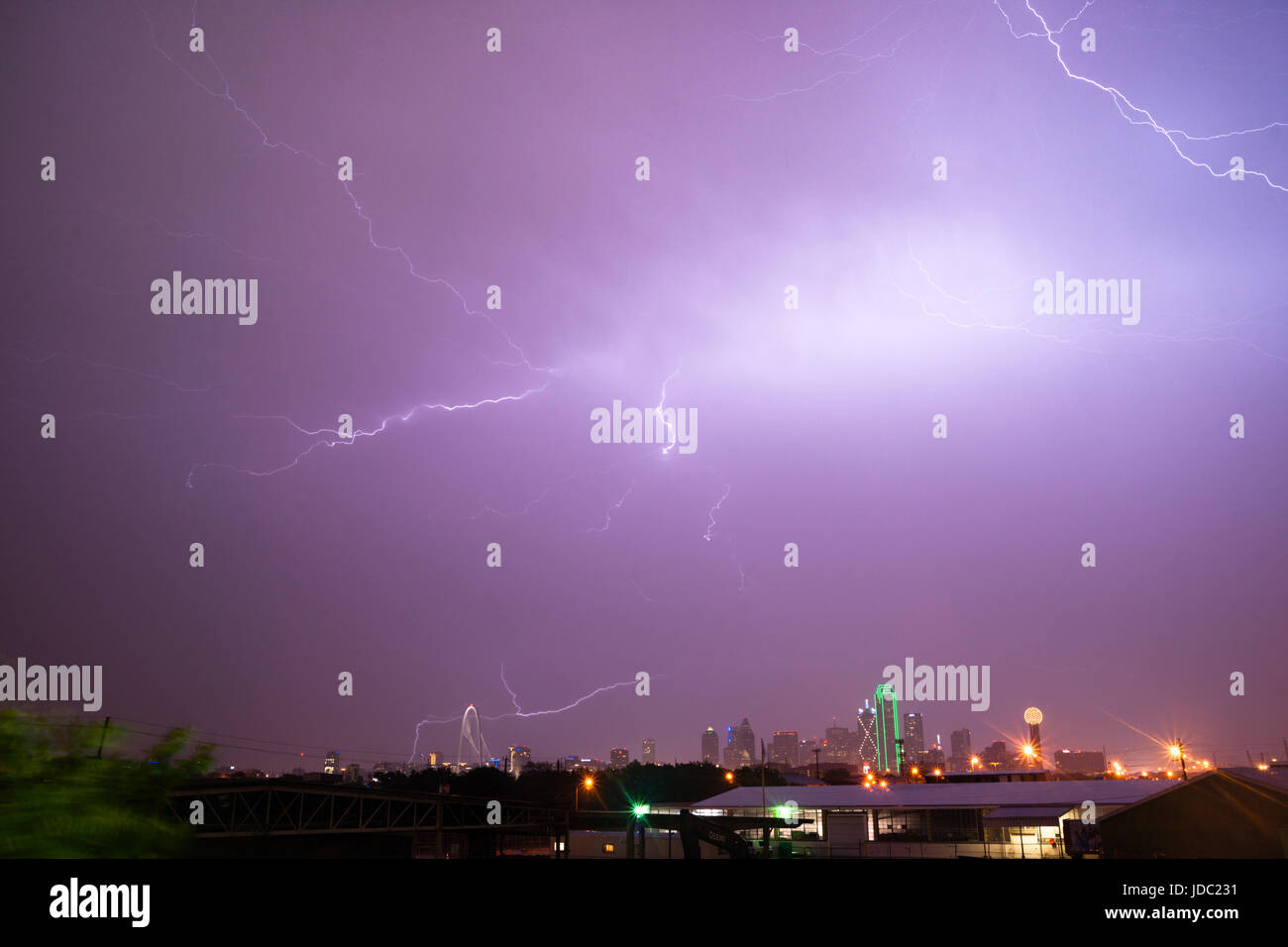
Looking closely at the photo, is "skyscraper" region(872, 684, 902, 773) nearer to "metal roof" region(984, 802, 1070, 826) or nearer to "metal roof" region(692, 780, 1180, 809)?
"metal roof" region(692, 780, 1180, 809)

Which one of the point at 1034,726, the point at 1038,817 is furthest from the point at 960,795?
the point at 1034,726

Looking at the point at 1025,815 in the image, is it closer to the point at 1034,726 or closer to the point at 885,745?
the point at 1034,726

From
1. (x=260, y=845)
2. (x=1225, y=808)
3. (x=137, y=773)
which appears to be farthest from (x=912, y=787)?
(x=137, y=773)

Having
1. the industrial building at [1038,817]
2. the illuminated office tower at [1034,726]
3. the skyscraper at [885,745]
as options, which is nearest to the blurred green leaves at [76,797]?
the industrial building at [1038,817]

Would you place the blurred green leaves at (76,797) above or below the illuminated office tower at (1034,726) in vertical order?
above

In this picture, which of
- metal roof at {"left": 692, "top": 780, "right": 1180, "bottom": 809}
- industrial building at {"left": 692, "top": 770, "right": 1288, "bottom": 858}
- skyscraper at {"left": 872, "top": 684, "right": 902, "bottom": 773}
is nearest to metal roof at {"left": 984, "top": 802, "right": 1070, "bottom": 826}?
industrial building at {"left": 692, "top": 770, "right": 1288, "bottom": 858}

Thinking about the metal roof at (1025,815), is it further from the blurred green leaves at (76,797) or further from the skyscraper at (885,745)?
the skyscraper at (885,745)

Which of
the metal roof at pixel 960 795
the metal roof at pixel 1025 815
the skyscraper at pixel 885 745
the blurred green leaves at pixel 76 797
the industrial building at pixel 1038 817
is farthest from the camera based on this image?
the skyscraper at pixel 885 745

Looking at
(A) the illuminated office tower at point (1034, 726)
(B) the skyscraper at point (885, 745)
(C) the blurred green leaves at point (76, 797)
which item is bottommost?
(B) the skyscraper at point (885, 745)
